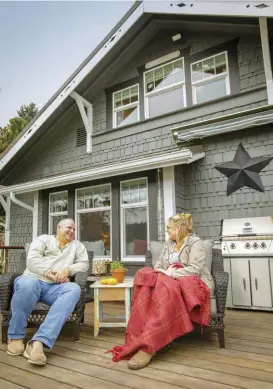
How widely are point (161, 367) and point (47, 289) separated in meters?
1.10

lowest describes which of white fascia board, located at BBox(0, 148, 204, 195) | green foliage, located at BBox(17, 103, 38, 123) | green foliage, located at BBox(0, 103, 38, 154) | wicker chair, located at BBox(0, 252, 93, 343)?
wicker chair, located at BBox(0, 252, 93, 343)

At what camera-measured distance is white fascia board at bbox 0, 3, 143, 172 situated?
517 centimetres

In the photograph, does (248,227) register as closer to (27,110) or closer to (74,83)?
(74,83)

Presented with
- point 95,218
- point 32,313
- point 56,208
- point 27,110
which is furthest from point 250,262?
point 27,110

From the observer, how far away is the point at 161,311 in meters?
2.04

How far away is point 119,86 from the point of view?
19.5 ft

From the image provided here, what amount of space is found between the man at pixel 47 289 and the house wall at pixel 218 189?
7.46 feet

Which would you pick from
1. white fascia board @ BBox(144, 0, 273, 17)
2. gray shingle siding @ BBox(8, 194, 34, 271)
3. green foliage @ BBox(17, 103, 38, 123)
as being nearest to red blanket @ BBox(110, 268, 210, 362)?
white fascia board @ BBox(144, 0, 273, 17)

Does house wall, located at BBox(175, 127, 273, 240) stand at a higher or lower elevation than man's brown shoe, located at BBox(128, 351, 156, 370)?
higher

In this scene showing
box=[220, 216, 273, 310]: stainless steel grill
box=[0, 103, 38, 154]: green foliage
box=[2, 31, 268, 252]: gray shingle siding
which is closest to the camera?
box=[220, 216, 273, 310]: stainless steel grill

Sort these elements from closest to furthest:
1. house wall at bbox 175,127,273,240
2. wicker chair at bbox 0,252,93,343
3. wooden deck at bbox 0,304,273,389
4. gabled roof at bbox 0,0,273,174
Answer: wooden deck at bbox 0,304,273,389
wicker chair at bbox 0,252,93,343
gabled roof at bbox 0,0,273,174
house wall at bbox 175,127,273,240

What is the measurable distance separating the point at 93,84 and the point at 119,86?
527 millimetres

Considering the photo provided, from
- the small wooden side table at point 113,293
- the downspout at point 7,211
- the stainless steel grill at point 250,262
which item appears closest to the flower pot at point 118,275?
the small wooden side table at point 113,293

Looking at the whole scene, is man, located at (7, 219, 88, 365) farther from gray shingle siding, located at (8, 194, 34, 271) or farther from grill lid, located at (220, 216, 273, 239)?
gray shingle siding, located at (8, 194, 34, 271)
